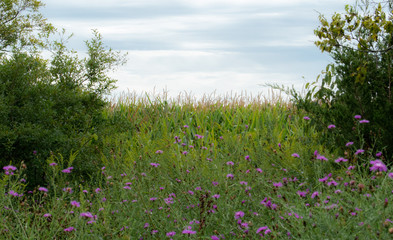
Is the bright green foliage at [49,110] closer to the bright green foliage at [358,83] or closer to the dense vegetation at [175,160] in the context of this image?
the dense vegetation at [175,160]

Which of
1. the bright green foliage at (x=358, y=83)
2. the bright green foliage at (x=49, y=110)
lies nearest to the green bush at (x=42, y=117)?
the bright green foliage at (x=49, y=110)

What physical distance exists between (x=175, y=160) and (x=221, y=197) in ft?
7.17

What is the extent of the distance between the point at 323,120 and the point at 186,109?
5.07m

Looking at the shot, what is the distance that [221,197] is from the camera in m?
3.72

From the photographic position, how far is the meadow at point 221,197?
112 inches

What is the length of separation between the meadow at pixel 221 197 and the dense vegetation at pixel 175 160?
0.08ft

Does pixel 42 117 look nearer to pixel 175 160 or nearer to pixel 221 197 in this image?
pixel 175 160

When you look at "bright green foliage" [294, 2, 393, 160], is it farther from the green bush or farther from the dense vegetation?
the green bush

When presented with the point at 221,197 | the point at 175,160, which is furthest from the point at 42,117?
the point at 221,197

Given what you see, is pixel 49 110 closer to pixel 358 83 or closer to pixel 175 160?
pixel 175 160

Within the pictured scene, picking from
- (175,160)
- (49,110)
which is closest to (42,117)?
(49,110)

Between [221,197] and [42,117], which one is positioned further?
[42,117]

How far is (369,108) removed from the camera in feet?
17.6

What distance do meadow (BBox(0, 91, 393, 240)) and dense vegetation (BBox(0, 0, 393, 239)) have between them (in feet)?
0.08
